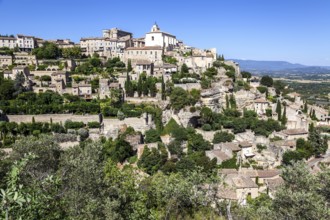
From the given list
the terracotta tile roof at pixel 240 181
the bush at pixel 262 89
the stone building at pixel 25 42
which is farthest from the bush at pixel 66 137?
the stone building at pixel 25 42

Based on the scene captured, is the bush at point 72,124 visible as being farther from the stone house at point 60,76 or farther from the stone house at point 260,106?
the stone house at point 260,106

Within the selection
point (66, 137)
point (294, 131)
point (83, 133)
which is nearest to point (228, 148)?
point (294, 131)

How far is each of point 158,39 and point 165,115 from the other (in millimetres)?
27777

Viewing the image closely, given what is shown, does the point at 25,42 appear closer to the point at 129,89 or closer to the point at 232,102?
the point at 129,89

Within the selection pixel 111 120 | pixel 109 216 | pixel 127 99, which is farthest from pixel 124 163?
pixel 109 216

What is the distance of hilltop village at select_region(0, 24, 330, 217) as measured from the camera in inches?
1363

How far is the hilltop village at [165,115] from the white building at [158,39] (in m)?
6.63

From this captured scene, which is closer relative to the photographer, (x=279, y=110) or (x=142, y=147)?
(x=142, y=147)

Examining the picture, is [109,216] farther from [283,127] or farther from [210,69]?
[210,69]

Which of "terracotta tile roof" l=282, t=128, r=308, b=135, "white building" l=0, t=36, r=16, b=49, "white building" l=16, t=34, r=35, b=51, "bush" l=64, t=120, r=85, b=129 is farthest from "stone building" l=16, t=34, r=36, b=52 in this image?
"terracotta tile roof" l=282, t=128, r=308, b=135

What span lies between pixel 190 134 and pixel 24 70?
3051 cm

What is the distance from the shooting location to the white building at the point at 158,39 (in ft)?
216

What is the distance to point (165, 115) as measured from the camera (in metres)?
43.0

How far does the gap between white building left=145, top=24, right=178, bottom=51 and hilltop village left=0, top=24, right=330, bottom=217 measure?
6630 millimetres
